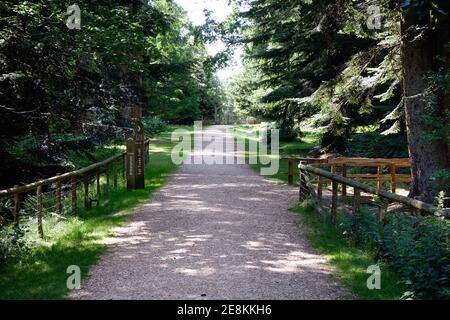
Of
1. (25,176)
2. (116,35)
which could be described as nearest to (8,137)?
(25,176)

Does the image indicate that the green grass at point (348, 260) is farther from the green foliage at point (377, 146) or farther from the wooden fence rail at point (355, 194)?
the green foliage at point (377, 146)

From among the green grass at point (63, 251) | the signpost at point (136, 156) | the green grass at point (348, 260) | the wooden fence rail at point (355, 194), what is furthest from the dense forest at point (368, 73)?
the signpost at point (136, 156)

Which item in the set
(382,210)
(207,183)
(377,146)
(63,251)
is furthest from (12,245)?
(377,146)

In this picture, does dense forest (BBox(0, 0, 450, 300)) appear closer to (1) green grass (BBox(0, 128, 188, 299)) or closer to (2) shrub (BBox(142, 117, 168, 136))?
(1) green grass (BBox(0, 128, 188, 299))

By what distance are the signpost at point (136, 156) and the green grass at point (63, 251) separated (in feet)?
4.39

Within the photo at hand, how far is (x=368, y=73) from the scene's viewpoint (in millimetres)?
16719

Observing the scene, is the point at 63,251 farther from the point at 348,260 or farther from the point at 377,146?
the point at 377,146

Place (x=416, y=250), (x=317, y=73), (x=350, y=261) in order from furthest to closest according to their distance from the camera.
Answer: (x=317, y=73) < (x=350, y=261) < (x=416, y=250)

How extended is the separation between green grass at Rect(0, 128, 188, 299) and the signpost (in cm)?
134

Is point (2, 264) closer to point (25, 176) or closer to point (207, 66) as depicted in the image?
point (25, 176)

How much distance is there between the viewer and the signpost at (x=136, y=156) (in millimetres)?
14328

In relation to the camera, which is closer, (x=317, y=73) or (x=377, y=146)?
(x=377, y=146)

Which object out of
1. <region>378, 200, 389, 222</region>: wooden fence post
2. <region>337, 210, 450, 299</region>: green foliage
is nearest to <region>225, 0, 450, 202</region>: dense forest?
<region>378, 200, 389, 222</region>: wooden fence post

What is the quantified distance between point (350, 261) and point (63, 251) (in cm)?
468
